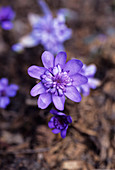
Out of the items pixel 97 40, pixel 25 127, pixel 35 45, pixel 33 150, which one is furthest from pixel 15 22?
pixel 33 150

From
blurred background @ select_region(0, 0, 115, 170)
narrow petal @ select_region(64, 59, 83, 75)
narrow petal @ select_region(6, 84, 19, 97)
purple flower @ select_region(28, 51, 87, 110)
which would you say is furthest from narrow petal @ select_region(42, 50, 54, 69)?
narrow petal @ select_region(6, 84, 19, 97)

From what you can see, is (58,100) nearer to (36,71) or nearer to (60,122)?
(60,122)

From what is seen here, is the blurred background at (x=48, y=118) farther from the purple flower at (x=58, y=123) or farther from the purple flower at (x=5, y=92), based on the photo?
the purple flower at (x=58, y=123)

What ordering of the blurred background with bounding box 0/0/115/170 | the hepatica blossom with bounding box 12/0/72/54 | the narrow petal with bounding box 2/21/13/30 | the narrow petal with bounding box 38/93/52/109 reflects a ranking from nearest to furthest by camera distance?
1. the narrow petal with bounding box 38/93/52/109
2. the blurred background with bounding box 0/0/115/170
3. the narrow petal with bounding box 2/21/13/30
4. the hepatica blossom with bounding box 12/0/72/54

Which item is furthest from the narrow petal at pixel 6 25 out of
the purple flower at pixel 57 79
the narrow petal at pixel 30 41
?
the purple flower at pixel 57 79

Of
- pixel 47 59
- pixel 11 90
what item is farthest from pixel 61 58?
pixel 11 90

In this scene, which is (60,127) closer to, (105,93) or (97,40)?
(105,93)

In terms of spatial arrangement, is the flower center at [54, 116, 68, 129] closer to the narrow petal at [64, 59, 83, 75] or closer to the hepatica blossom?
the narrow petal at [64, 59, 83, 75]
